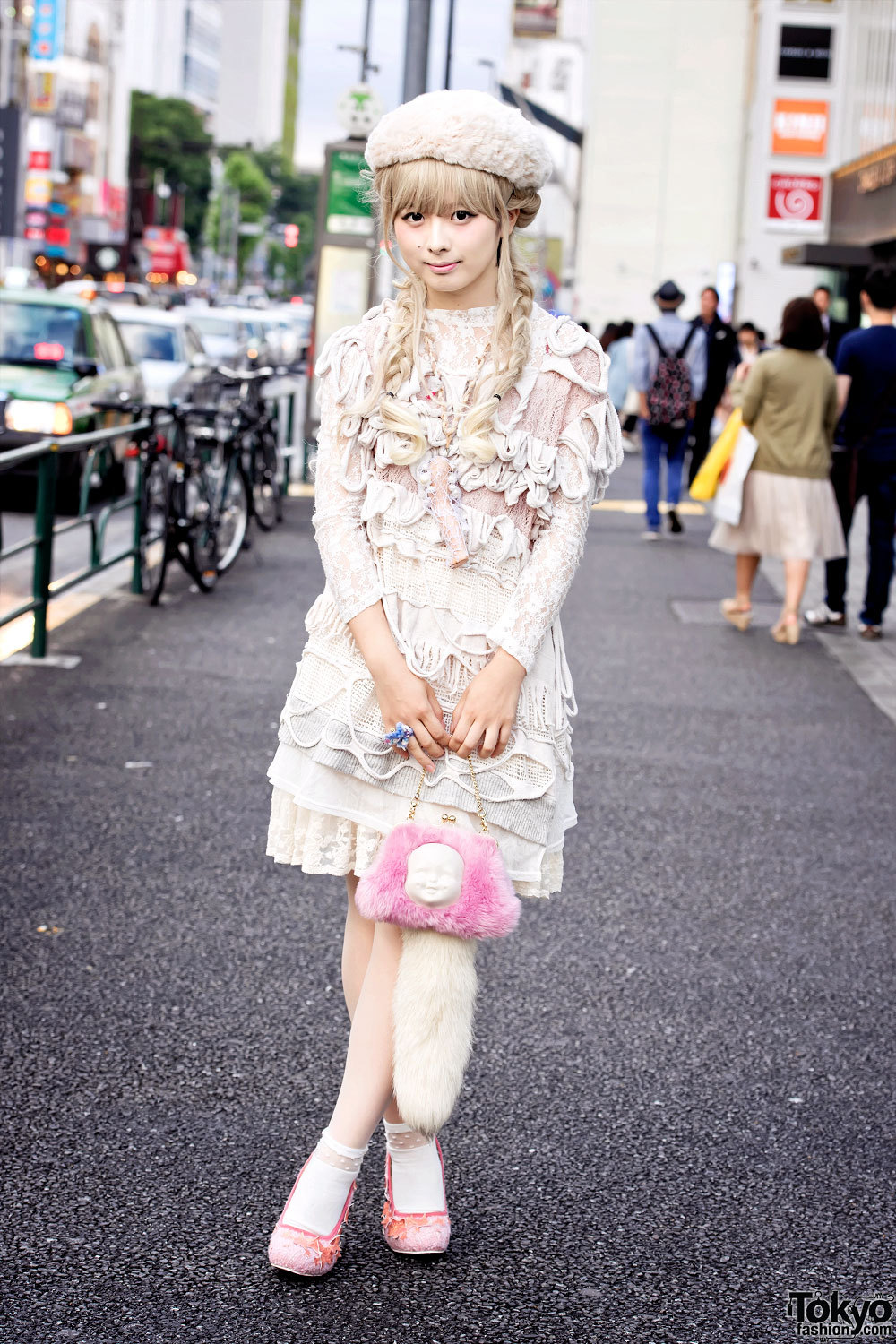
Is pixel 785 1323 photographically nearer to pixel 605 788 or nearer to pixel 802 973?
pixel 802 973

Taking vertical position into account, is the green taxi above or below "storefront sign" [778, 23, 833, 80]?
below

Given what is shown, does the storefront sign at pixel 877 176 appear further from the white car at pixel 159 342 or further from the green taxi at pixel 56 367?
the green taxi at pixel 56 367

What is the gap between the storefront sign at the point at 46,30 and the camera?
71938 mm

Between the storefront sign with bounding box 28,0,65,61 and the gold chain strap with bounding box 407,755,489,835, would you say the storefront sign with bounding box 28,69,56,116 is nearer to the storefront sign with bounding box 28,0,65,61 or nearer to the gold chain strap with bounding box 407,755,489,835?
the storefront sign with bounding box 28,0,65,61

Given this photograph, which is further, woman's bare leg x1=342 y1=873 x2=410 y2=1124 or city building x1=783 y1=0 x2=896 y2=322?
city building x1=783 y1=0 x2=896 y2=322

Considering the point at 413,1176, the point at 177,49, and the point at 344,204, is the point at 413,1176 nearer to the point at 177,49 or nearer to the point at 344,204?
the point at 344,204

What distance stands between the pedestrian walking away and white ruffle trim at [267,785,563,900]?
7149 mm

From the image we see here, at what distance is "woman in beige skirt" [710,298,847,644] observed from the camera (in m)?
9.54

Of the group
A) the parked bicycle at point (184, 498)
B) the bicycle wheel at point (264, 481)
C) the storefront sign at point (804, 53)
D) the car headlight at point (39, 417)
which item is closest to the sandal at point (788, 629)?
the parked bicycle at point (184, 498)

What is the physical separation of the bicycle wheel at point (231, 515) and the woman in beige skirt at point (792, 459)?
313cm

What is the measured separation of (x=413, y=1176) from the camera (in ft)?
9.80

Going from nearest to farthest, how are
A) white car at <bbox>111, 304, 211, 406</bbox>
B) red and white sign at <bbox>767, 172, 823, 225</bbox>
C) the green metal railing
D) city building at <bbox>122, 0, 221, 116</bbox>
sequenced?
the green metal railing < white car at <bbox>111, 304, 211, 406</bbox> < red and white sign at <bbox>767, 172, 823, 225</bbox> < city building at <bbox>122, 0, 221, 116</bbox>

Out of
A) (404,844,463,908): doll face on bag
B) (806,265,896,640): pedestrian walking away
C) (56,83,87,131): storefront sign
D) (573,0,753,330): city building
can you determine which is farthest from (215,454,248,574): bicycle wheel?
(56,83,87,131): storefront sign

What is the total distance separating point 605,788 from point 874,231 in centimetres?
2142
